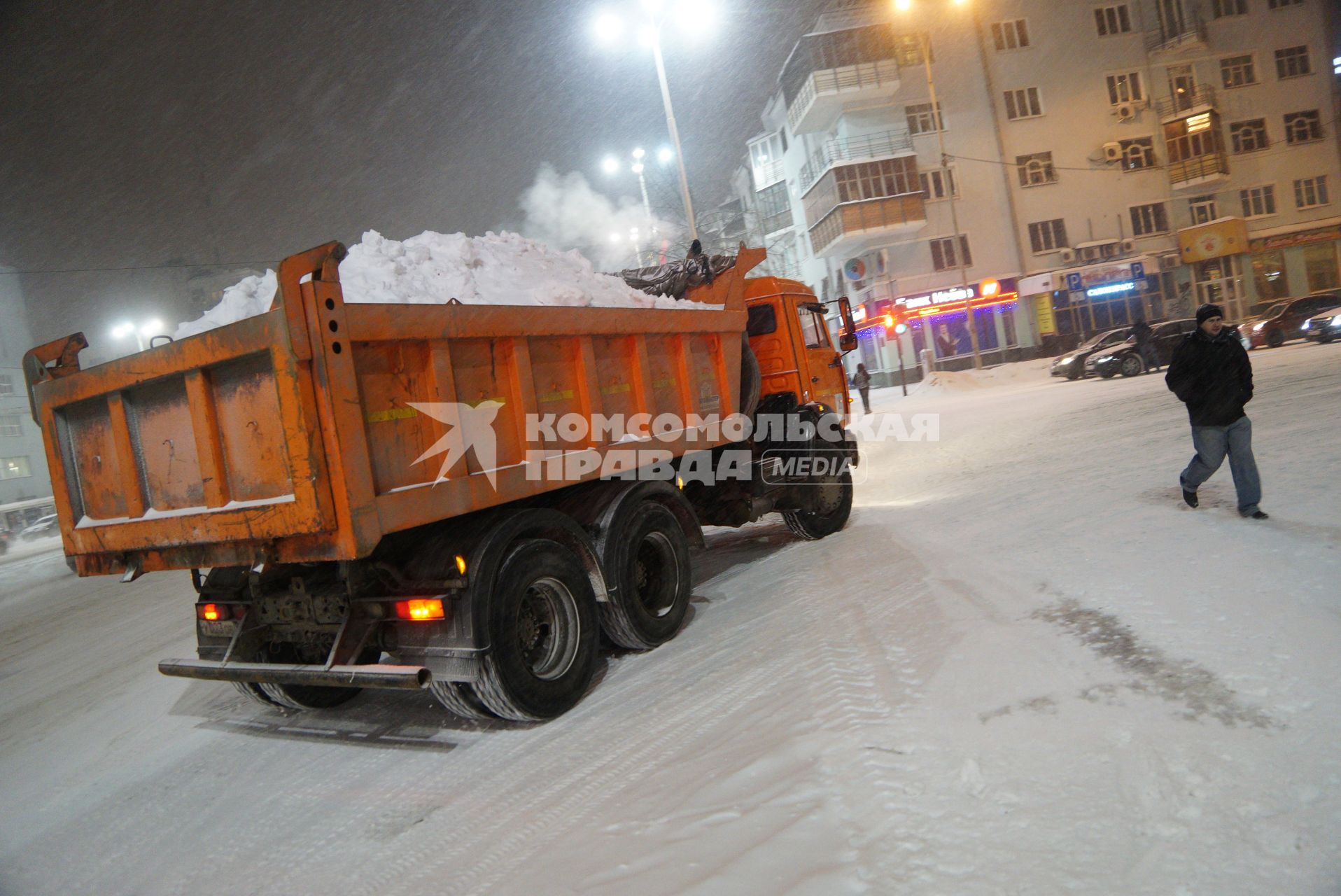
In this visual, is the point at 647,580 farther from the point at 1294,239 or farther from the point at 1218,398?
the point at 1294,239

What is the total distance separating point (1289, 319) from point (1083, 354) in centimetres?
538

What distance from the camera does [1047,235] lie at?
112 ft

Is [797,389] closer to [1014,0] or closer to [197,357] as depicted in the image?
[197,357]

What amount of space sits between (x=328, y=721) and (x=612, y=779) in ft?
7.81

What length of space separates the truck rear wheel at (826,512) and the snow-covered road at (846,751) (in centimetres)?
105

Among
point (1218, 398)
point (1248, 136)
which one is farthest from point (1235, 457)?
point (1248, 136)

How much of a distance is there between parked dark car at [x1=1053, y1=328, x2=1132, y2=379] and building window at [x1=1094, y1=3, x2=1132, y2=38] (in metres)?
20.3

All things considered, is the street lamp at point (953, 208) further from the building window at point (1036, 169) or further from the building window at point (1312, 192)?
the building window at point (1312, 192)

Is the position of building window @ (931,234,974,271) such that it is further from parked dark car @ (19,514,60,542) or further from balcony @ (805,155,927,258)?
parked dark car @ (19,514,60,542)

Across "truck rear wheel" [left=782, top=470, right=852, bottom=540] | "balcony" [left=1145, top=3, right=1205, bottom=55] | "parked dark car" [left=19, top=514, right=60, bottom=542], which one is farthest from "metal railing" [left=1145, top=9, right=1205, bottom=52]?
"parked dark car" [left=19, top=514, right=60, bottom=542]

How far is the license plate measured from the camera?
4.61m

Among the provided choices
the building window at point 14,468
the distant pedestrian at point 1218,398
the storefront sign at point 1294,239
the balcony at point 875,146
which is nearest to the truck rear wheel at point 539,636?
the distant pedestrian at point 1218,398

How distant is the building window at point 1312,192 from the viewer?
35125mm

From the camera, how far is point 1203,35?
34656mm
